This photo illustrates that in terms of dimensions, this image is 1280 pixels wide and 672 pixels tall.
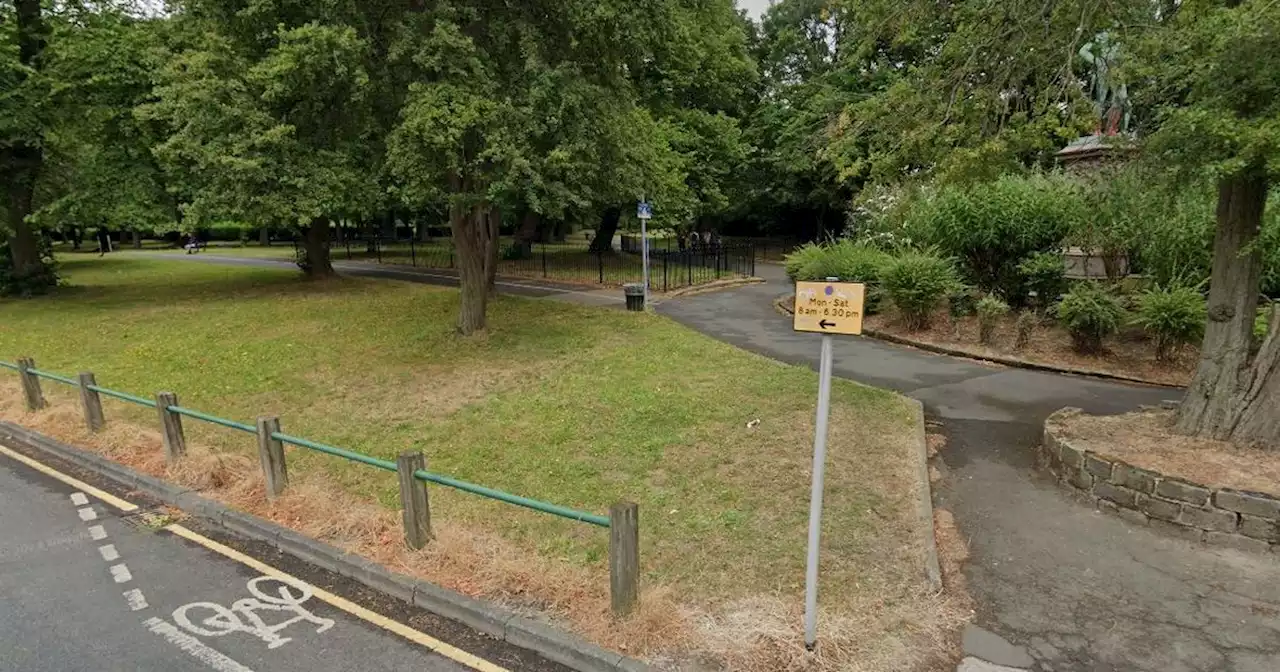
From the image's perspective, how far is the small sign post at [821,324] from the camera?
3.37m

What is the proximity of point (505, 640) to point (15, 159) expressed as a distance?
2091 cm

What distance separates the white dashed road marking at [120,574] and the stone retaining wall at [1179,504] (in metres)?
7.67

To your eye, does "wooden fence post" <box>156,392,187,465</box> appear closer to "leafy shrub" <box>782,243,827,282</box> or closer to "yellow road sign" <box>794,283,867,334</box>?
"yellow road sign" <box>794,283,867,334</box>

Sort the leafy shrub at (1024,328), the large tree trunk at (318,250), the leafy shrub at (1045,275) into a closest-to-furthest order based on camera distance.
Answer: the leafy shrub at (1024,328)
the leafy shrub at (1045,275)
the large tree trunk at (318,250)

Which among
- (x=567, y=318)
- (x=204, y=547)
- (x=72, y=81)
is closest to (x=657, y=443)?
(x=204, y=547)

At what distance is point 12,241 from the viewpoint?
1967 centimetres

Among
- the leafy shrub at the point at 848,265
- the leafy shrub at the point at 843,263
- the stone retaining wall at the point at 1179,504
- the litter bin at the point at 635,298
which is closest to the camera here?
the stone retaining wall at the point at 1179,504

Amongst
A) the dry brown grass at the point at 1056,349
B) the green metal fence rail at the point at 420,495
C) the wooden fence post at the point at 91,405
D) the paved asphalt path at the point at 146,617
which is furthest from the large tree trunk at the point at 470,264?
the dry brown grass at the point at 1056,349

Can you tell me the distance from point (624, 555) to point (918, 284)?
10.5m

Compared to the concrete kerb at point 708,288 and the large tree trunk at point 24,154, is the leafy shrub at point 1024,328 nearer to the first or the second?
the concrete kerb at point 708,288

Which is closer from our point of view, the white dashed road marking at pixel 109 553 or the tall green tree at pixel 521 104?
the white dashed road marking at pixel 109 553

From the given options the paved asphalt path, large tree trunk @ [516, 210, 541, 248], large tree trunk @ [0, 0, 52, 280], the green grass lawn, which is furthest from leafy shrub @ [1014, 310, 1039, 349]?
large tree trunk @ [516, 210, 541, 248]

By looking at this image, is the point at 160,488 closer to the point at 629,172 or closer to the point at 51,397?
the point at 51,397

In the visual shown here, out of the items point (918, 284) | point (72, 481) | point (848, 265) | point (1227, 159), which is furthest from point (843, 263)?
point (72, 481)
